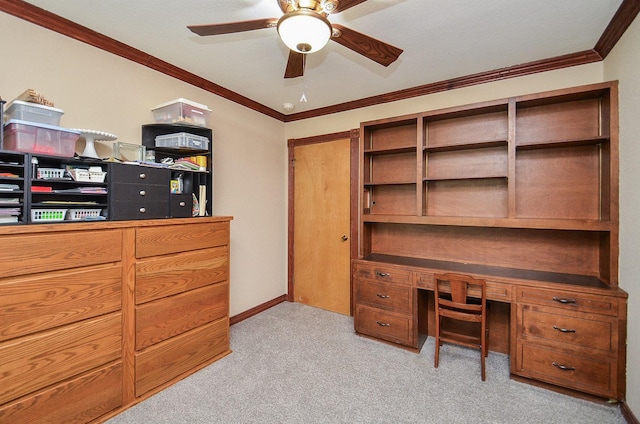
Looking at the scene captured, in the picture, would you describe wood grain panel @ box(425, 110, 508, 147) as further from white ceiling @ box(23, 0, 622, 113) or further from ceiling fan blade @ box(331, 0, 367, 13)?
ceiling fan blade @ box(331, 0, 367, 13)

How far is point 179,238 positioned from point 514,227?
8.79 feet

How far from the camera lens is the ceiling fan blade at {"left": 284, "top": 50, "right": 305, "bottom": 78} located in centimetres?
172

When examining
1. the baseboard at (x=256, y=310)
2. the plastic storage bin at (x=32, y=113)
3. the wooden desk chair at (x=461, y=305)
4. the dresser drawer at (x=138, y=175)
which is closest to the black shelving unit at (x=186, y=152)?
the dresser drawer at (x=138, y=175)

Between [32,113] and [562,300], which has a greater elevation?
[32,113]

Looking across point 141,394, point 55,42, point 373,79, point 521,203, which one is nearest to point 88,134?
point 55,42

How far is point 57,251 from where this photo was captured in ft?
4.98

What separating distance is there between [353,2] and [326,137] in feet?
7.22

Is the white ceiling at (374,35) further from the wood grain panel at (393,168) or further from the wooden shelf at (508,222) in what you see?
the wooden shelf at (508,222)

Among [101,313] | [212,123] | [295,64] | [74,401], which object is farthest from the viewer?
[212,123]

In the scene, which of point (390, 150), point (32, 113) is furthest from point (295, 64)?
point (32, 113)

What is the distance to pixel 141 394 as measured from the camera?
1.88m

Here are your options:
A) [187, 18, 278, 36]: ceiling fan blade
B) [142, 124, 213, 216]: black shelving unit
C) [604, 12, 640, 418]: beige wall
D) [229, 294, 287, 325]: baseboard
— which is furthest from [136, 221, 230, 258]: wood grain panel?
[604, 12, 640, 418]: beige wall

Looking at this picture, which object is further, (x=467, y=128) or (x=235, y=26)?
(x=467, y=128)

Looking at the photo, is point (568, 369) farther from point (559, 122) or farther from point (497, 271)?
point (559, 122)
